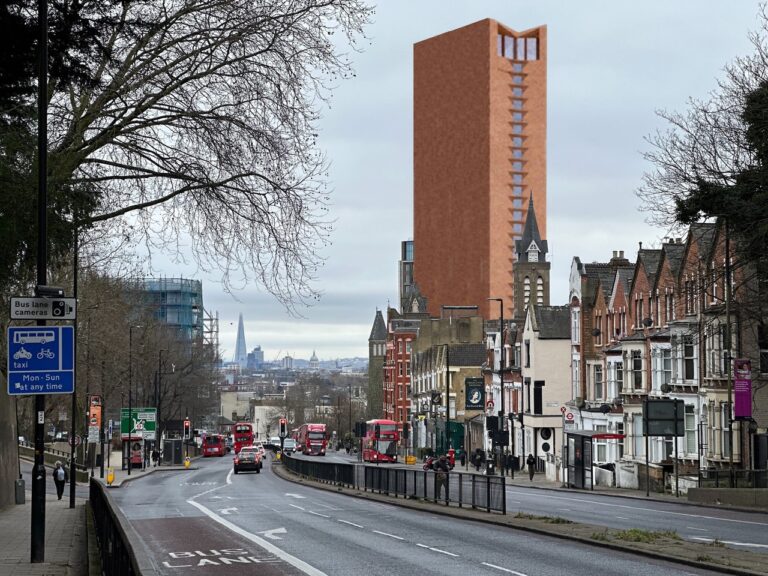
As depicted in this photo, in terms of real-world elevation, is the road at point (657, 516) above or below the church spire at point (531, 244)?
below

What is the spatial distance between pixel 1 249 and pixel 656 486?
39618mm

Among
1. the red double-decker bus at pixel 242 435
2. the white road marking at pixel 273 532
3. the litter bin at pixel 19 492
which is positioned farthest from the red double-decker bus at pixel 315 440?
the white road marking at pixel 273 532

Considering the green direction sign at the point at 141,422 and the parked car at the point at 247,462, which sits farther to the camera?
the parked car at the point at 247,462

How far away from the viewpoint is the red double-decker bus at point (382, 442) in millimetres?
96562

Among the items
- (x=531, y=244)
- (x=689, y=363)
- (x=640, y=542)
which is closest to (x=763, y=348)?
(x=689, y=363)

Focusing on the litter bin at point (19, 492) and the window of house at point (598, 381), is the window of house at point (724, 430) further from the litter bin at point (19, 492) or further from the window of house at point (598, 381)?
the litter bin at point (19, 492)

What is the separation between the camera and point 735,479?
4562 centimetres

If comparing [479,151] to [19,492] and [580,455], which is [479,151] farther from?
[19,492]

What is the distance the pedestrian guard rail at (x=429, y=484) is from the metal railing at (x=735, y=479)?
12.0m

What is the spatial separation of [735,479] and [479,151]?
418 ft

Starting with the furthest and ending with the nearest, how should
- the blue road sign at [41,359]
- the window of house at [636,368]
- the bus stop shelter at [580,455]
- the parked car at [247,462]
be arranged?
the parked car at [247,462], the window of house at [636,368], the bus stop shelter at [580,455], the blue road sign at [41,359]

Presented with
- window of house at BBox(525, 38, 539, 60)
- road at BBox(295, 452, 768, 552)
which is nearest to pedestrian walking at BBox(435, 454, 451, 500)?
road at BBox(295, 452, 768, 552)

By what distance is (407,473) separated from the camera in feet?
138

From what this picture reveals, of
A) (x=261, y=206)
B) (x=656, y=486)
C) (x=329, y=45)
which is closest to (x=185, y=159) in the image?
(x=261, y=206)
